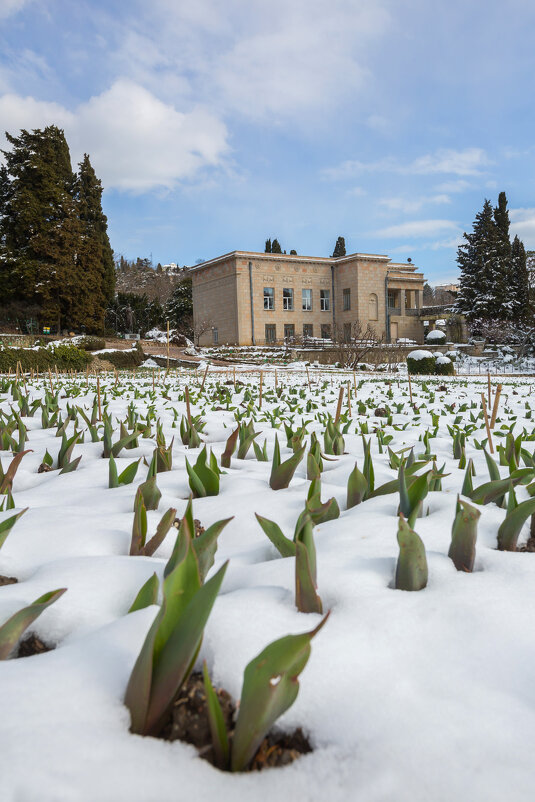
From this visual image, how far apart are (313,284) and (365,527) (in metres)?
40.1

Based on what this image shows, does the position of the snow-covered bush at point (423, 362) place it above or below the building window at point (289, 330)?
below

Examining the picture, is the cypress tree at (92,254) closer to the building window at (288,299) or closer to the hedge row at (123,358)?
the hedge row at (123,358)

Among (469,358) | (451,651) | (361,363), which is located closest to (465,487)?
(451,651)

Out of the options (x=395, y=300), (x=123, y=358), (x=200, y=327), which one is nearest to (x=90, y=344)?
(x=123, y=358)

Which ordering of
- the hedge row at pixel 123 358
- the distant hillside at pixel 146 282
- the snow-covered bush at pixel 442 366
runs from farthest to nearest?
1. the distant hillside at pixel 146 282
2. the hedge row at pixel 123 358
3. the snow-covered bush at pixel 442 366

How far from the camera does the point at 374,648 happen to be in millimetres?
891

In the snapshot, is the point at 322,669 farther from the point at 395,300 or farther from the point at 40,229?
the point at 395,300

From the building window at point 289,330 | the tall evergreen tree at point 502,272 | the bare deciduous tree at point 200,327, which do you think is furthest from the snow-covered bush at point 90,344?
the tall evergreen tree at point 502,272

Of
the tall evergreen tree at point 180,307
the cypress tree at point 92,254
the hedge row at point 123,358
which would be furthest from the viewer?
the tall evergreen tree at point 180,307

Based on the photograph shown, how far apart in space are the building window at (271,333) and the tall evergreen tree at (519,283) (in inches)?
751

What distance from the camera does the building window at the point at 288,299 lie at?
39375mm

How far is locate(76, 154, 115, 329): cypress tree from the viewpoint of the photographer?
32156 mm

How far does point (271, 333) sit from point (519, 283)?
20481 mm

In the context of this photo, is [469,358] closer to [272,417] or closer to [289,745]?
[272,417]
